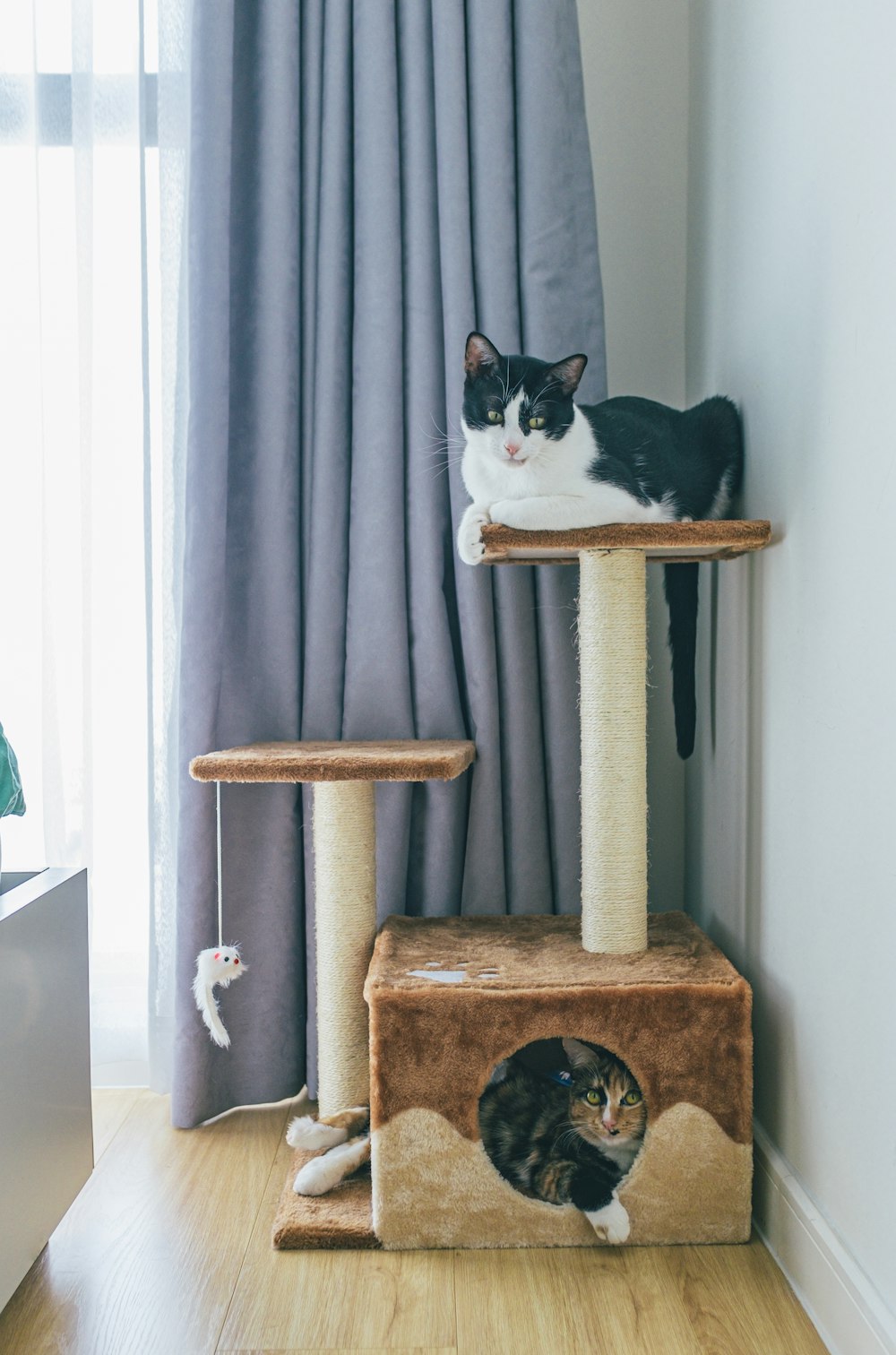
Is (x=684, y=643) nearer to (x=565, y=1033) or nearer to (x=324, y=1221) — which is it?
(x=565, y=1033)

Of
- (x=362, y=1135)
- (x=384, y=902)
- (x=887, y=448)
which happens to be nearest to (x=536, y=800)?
(x=384, y=902)

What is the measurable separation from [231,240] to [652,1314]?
1603 mm

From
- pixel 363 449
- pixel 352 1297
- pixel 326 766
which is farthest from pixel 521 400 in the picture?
pixel 352 1297

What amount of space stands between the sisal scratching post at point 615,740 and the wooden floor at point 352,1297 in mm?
390

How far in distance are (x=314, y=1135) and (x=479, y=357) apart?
3.53 ft

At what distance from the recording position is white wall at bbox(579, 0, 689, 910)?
68.4 inches

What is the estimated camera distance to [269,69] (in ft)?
5.19

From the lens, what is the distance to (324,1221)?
125cm

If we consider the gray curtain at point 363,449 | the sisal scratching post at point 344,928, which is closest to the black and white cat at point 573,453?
the gray curtain at point 363,449

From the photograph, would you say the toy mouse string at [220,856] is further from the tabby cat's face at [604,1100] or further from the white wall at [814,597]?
the white wall at [814,597]

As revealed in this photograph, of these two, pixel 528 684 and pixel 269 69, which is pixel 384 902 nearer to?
pixel 528 684

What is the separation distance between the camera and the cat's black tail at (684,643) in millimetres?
1516

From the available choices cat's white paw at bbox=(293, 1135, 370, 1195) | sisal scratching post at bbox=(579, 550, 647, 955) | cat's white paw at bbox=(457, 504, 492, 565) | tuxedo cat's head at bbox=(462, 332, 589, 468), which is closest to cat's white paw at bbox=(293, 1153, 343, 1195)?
cat's white paw at bbox=(293, 1135, 370, 1195)

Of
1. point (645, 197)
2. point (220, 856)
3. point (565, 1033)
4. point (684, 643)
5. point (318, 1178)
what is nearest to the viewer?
point (565, 1033)
